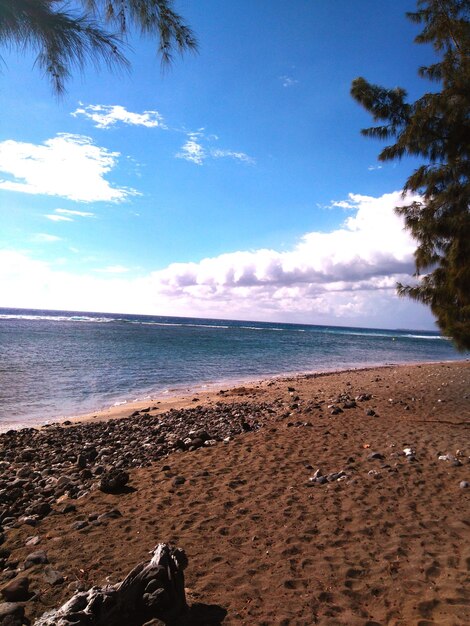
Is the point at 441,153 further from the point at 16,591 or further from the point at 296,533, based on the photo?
the point at 16,591

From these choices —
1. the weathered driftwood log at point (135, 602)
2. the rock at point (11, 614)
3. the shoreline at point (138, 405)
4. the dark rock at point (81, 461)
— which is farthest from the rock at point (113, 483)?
the shoreline at point (138, 405)

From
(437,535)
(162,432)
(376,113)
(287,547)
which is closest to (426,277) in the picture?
(376,113)

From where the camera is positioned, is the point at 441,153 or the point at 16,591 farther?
the point at 441,153

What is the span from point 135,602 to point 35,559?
1.77 m

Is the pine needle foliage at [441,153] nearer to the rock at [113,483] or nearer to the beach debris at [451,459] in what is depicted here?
the beach debris at [451,459]

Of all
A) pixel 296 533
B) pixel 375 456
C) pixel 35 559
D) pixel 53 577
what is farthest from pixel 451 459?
pixel 35 559

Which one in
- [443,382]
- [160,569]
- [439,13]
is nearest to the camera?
[160,569]

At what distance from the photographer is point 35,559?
13.6 ft

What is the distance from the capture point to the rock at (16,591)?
11.5 ft

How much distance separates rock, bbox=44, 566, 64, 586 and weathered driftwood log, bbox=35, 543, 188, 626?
710 millimetres

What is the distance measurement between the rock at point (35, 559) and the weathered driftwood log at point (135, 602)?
1.16 metres

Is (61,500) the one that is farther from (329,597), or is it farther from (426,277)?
(426,277)

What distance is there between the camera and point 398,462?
7.13m

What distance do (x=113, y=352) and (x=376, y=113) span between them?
30.9 meters
